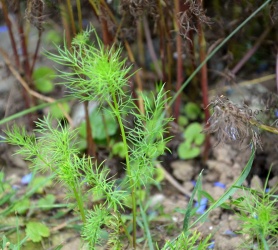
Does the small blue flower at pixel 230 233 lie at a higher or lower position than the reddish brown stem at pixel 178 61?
lower

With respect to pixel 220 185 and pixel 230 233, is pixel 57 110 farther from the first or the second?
pixel 230 233

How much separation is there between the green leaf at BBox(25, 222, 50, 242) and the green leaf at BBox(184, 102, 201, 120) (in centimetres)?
67

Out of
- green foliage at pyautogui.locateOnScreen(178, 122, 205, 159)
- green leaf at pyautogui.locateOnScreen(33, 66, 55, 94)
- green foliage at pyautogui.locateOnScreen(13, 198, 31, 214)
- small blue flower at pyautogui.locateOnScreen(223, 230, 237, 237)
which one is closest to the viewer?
small blue flower at pyautogui.locateOnScreen(223, 230, 237, 237)

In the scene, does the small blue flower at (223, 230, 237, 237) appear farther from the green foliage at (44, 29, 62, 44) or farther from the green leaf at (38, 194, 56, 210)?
the green foliage at (44, 29, 62, 44)

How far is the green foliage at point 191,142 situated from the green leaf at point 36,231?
1.69ft

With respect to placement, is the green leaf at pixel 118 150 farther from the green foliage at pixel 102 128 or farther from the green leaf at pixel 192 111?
the green leaf at pixel 192 111

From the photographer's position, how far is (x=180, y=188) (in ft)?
6.50

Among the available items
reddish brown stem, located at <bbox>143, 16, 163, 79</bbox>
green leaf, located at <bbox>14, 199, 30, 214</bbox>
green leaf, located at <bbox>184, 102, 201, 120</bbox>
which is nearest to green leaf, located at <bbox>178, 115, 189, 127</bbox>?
green leaf, located at <bbox>184, 102, 201, 120</bbox>

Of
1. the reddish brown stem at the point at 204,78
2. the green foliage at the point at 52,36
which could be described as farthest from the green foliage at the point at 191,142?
the green foliage at the point at 52,36

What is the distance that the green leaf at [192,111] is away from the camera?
2.21 metres

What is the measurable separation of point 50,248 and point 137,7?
711 mm

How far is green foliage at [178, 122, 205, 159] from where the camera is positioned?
2061 mm

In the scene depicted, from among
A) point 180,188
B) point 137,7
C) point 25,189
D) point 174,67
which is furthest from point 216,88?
point 25,189

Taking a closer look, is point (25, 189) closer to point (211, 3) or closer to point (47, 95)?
point (47, 95)
